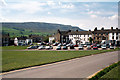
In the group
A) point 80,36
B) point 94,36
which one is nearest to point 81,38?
point 80,36

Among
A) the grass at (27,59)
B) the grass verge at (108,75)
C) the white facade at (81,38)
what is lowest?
the grass at (27,59)

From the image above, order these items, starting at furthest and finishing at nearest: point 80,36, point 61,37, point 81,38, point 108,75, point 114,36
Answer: point 61,37 → point 80,36 → point 81,38 → point 114,36 → point 108,75

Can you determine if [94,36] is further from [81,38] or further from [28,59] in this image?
[28,59]

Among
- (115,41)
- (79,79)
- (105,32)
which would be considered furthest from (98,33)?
(79,79)

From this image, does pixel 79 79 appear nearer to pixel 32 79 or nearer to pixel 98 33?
pixel 32 79

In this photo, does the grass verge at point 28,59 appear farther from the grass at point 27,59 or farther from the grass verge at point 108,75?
the grass verge at point 108,75

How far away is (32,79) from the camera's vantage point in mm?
12930

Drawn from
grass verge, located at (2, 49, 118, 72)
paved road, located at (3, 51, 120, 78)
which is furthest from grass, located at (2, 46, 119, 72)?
paved road, located at (3, 51, 120, 78)

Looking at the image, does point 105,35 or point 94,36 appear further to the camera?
point 94,36

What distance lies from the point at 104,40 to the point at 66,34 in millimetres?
36671

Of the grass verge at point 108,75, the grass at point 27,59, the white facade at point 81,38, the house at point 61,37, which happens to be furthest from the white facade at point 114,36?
the grass verge at point 108,75

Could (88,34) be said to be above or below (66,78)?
above

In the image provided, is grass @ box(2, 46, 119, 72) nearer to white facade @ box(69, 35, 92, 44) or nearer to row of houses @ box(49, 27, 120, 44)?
row of houses @ box(49, 27, 120, 44)

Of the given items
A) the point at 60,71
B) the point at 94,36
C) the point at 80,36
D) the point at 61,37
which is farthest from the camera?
the point at 61,37
